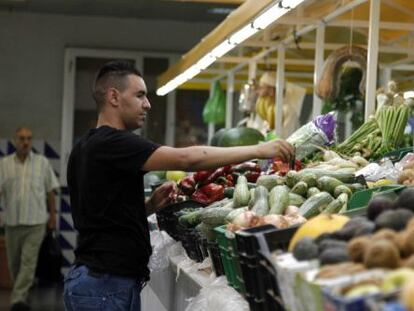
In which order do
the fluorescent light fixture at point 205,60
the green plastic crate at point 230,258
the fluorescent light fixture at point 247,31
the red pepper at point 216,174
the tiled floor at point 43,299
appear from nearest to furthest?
1. the green plastic crate at point 230,258
2. the fluorescent light fixture at point 247,31
3. the red pepper at point 216,174
4. the fluorescent light fixture at point 205,60
5. the tiled floor at point 43,299

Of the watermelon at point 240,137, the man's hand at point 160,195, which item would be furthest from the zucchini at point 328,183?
the watermelon at point 240,137

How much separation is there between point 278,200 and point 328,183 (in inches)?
14.3

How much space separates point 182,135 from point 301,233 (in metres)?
11.1

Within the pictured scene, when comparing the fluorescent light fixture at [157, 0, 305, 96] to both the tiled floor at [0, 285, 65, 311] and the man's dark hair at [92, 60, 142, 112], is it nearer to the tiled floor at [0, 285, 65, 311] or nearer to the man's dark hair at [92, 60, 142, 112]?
the man's dark hair at [92, 60, 142, 112]

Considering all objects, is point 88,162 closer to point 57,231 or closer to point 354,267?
point 354,267

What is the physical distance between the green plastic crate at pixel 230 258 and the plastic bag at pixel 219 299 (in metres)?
0.03

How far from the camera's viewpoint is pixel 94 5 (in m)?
12.1

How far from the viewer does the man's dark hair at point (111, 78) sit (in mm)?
3873

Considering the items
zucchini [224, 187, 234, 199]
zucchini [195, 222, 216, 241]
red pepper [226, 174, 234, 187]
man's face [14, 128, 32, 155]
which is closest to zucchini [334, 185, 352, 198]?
zucchini [195, 222, 216, 241]

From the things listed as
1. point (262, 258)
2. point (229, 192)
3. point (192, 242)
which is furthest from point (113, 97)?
point (262, 258)

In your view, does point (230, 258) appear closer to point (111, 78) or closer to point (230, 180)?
point (111, 78)

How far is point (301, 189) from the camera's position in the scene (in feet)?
12.7

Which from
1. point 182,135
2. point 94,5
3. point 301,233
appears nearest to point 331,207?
point 301,233

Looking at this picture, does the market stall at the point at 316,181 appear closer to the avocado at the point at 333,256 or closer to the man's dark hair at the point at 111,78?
the avocado at the point at 333,256
